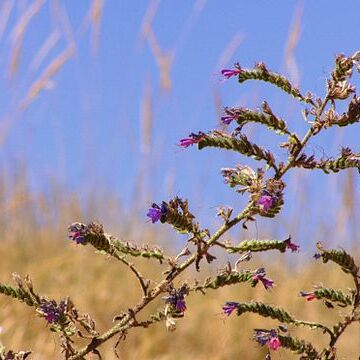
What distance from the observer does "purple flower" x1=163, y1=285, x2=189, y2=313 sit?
131cm

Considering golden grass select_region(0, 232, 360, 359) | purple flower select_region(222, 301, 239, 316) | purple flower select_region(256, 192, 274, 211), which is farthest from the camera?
golden grass select_region(0, 232, 360, 359)

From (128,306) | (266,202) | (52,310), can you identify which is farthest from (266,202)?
(128,306)

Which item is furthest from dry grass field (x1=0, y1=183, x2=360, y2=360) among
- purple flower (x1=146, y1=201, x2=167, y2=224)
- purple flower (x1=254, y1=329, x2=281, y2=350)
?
purple flower (x1=146, y1=201, x2=167, y2=224)

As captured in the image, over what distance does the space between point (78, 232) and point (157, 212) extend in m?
0.12

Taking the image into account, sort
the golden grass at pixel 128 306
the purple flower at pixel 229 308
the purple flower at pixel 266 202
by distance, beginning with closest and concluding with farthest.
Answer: the purple flower at pixel 266 202 < the purple flower at pixel 229 308 < the golden grass at pixel 128 306

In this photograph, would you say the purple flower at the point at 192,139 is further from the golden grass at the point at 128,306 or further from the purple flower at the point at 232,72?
the golden grass at the point at 128,306

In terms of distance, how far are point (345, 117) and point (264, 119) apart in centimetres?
12

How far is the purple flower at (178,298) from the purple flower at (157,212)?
11cm

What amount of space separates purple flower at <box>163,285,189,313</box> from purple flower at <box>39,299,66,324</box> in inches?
6.5

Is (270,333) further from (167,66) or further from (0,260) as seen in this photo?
(167,66)

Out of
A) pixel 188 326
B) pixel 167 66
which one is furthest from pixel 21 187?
pixel 188 326

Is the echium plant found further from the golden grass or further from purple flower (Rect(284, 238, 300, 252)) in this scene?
the golden grass

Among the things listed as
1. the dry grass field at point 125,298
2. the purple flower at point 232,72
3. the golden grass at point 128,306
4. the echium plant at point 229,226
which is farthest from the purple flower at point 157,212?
the golden grass at point 128,306

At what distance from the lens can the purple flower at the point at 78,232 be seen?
1.33 meters
